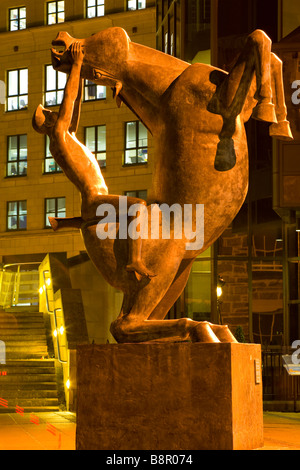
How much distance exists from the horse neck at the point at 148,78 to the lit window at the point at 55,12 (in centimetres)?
3625

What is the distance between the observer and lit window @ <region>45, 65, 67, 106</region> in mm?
41375

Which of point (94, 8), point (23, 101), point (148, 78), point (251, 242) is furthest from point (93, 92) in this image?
point (148, 78)

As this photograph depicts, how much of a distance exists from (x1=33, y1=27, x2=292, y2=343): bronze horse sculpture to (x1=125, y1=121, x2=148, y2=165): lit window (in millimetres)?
32480

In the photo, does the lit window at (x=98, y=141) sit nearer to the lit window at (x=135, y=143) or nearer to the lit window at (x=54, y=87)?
the lit window at (x=135, y=143)

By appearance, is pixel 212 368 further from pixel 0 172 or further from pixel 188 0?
pixel 0 172

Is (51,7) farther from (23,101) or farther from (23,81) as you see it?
(23,101)

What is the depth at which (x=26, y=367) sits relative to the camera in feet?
69.7

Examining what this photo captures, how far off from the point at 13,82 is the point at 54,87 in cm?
276

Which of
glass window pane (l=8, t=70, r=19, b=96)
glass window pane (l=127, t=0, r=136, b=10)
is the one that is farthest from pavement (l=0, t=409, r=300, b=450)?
glass window pane (l=8, t=70, r=19, b=96)

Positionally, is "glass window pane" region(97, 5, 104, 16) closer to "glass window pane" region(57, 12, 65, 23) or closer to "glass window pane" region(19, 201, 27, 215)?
"glass window pane" region(57, 12, 65, 23)
